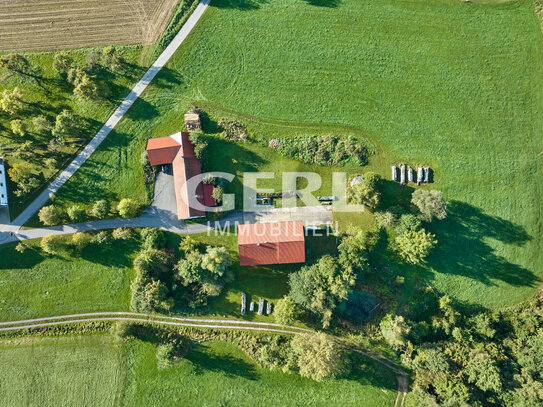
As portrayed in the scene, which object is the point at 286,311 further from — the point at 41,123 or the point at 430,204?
A: the point at 41,123

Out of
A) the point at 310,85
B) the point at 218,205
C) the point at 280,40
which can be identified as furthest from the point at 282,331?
the point at 280,40

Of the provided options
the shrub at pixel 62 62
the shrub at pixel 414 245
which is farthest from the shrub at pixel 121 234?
the shrub at pixel 414 245

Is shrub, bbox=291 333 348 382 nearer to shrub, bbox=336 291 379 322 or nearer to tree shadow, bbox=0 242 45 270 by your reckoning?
shrub, bbox=336 291 379 322

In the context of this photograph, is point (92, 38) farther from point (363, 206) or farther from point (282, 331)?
point (282, 331)

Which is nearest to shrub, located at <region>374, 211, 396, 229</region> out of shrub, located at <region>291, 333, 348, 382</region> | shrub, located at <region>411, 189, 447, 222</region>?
shrub, located at <region>411, 189, 447, 222</region>

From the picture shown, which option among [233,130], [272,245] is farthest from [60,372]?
[233,130]
